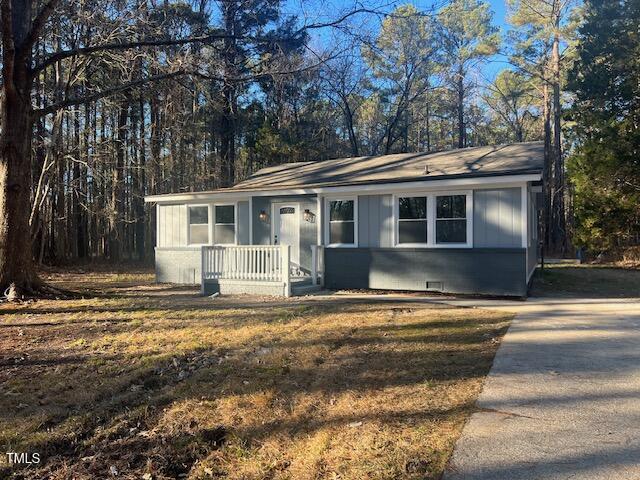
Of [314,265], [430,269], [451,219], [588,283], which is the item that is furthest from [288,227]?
[588,283]

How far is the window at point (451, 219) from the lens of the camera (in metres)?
11.0

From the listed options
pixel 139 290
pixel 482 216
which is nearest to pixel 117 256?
pixel 139 290

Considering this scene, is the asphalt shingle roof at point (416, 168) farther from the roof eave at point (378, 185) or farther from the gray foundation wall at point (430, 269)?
the gray foundation wall at point (430, 269)

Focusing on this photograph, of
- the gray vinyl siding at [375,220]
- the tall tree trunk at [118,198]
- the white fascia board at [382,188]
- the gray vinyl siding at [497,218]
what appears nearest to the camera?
the white fascia board at [382,188]

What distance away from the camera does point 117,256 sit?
89.9ft

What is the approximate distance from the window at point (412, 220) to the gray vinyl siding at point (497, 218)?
1205 millimetres

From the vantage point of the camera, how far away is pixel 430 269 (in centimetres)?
1138

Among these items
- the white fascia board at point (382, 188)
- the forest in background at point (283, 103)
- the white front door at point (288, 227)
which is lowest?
the white front door at point (288, 227)

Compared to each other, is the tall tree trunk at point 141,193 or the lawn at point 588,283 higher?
the tall tree trunk at point 141,193

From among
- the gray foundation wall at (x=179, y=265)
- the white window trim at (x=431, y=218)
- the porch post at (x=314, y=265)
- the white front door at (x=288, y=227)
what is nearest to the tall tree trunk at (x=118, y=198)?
the gray foundation wall at (x=179, y=265)

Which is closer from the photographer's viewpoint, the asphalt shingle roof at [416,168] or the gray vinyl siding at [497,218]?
the gray vinyl siding at [497,218]

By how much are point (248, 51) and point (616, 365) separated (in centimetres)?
1058

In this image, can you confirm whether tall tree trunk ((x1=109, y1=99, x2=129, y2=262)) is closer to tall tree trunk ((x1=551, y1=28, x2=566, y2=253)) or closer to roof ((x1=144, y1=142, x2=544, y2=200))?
roof ((x1=144, y1=142, x2=544, y2=200))

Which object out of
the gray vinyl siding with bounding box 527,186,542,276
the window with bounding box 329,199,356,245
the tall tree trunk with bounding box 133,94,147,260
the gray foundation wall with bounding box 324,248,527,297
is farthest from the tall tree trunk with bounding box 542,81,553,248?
the tall tree trunk with bounding box 133,94,147,260
